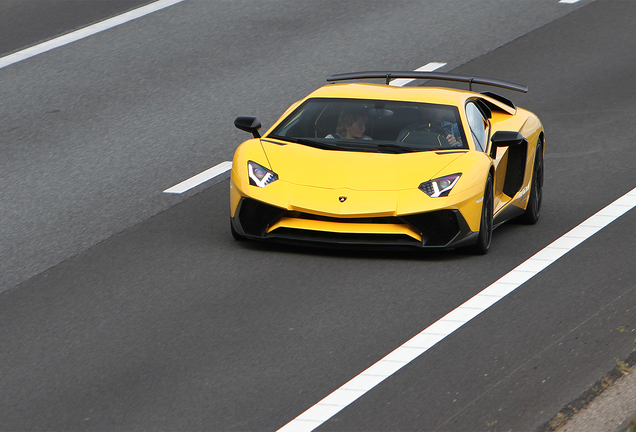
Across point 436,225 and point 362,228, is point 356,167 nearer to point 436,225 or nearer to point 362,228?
point 362,228

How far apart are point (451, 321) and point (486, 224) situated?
1.79 meters

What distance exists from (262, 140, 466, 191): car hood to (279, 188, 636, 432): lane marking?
3.44 feet

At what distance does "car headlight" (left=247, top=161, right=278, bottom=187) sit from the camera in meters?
8.70

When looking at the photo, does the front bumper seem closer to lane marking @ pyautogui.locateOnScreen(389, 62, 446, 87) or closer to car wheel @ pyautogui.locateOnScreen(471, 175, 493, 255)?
car wheel @ pyautogui.locateOnScreen(471, 175, 493, 255)

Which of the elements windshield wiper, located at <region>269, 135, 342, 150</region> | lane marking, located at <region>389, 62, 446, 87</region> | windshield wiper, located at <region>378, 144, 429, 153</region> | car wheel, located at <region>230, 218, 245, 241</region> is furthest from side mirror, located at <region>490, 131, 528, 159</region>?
lane marking, located at <region>389, 62, 446, 87</region>

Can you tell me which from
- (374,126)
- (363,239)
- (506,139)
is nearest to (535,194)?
(506,139)

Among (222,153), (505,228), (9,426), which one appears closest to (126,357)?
(9,426)

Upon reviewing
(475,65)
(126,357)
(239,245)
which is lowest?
(475,65)

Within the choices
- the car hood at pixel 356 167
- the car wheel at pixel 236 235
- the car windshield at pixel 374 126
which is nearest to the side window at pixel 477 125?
the car windshield at pixel 374 126

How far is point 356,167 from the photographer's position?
344 inches

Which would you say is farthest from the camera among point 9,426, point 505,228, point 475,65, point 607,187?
point 475,65

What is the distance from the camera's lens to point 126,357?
6547mm

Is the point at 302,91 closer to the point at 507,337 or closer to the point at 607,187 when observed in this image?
the point at 607,187

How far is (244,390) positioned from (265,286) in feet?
6.38
